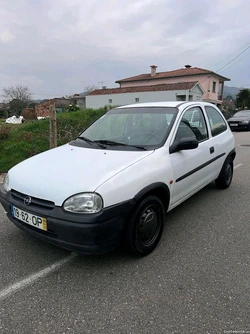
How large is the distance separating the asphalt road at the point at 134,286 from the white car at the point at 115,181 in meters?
0.31

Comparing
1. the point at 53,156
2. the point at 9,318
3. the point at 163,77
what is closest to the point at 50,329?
the point at 9,318

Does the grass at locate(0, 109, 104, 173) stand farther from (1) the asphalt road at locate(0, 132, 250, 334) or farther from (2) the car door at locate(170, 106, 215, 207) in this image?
(2) the car door at locate(170, 106, 215, 207)

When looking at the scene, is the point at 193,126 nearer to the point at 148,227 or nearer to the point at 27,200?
the point at 148,227

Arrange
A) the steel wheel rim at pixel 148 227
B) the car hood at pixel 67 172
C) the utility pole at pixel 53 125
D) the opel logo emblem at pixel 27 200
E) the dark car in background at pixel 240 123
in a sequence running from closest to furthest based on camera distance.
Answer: the car hood at pixel 67 172
the opel logo emblem at pixel 27 200
the steel wheel rim at pixel 148 227
the utility pole at pixel 53 125
the dark car in background at pixel 240 123

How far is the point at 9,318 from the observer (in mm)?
1898

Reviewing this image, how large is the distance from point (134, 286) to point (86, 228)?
68cm

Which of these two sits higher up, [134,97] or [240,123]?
[134,97]

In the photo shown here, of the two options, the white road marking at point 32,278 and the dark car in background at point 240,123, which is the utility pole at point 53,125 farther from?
the dark car in background at point 240,123

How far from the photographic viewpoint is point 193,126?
3609 mm

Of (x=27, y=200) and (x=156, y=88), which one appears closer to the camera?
(x=27, y=200)

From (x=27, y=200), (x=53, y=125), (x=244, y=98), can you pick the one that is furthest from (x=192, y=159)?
(x=244, y=98)

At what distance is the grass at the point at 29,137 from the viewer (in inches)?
279

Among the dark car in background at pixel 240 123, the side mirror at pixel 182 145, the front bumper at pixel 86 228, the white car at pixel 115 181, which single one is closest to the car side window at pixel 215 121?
the white car at pixel 115 181

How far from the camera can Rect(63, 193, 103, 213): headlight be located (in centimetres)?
217
